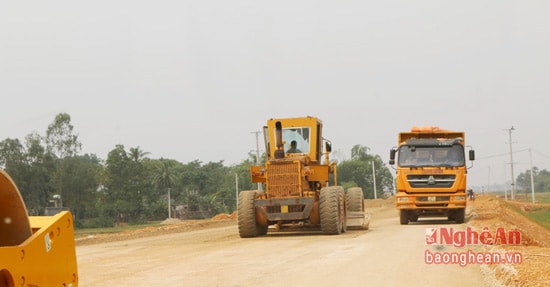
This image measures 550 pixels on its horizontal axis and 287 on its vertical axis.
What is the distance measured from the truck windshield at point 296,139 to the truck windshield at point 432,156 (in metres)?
4.12

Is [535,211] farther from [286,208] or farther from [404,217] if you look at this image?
[286,208]

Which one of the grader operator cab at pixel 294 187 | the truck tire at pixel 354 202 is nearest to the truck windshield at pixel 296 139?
the grader operator cab at pixel 294 187

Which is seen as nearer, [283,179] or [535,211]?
[283,179]

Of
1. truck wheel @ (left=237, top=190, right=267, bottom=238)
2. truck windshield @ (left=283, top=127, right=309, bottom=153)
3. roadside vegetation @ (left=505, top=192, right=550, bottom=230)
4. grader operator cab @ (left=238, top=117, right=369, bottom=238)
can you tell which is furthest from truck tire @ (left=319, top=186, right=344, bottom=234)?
roadside vegetation @ (left=505, top=192, right=550, bottom=230)

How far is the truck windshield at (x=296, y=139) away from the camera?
22.1m

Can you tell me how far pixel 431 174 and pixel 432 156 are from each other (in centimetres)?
71

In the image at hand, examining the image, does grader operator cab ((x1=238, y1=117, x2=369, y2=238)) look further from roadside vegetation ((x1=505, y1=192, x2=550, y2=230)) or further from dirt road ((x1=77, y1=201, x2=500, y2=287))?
roadside vegetation ((x1=505, y1=192, x2=550, y2=230))

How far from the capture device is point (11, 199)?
3645 millimetres

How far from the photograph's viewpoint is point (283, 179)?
2039 centimetres

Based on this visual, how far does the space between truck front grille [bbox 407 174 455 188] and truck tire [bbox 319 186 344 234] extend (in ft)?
16.8

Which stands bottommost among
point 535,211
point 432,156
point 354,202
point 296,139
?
point 535,211

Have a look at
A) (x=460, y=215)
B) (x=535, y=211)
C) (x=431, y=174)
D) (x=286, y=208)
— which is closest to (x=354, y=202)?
(x=431, y=174)

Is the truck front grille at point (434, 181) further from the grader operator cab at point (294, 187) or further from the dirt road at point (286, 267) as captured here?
the dirt road at point (286, 267)

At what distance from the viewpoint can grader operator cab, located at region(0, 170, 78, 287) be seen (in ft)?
11.6
